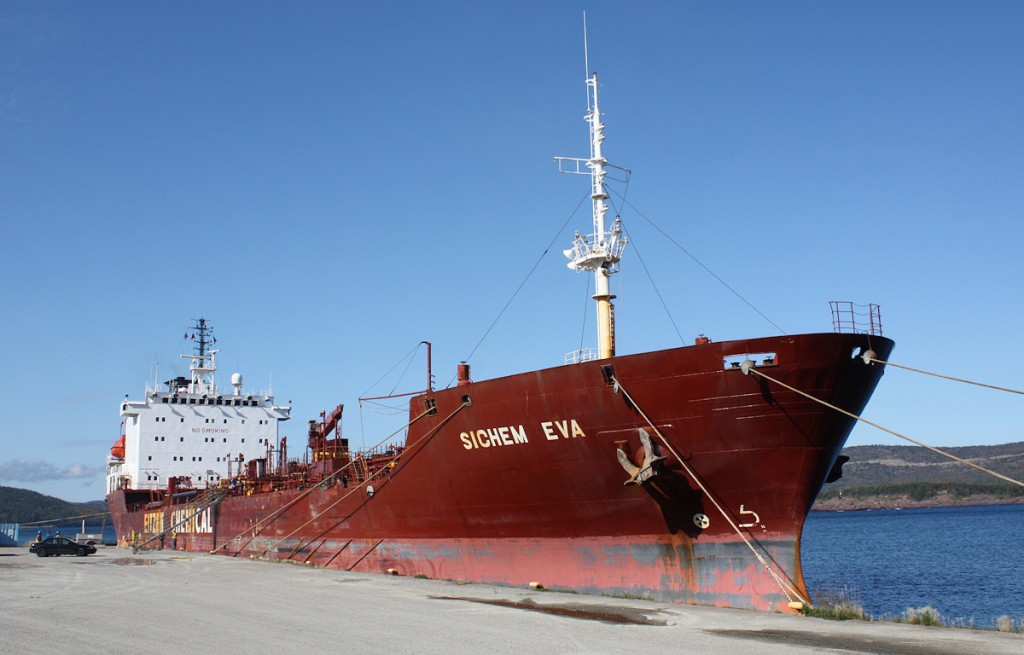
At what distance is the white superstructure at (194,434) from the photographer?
34562 millimetres

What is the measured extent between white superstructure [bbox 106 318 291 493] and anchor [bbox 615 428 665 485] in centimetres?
2447

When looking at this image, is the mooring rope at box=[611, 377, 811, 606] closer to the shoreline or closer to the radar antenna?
the radar antenna

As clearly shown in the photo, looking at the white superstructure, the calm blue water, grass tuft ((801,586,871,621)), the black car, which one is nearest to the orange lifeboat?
the white superstructure

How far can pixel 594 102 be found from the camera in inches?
672

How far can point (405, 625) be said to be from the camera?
11195 mm

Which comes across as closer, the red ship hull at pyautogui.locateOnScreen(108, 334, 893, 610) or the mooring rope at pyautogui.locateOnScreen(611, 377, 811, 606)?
the mooring rope at pyautogui.locateOnScreen(611, 377, 811, 606)

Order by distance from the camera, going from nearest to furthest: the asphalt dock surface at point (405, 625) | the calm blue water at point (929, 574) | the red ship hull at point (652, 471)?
the asphalt dock surface at point (405, 625) → the red ship hull at point (652, 471) → the calm blue water at point (929, 574)

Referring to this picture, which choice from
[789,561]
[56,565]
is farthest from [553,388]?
[56,565]

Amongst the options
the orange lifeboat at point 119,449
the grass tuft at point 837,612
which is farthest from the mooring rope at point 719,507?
the orange lifeboat at point 119,449

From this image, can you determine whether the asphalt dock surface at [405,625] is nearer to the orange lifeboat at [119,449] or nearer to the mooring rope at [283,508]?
the mooring rope at [283,508]

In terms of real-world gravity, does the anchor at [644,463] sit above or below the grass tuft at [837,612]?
above

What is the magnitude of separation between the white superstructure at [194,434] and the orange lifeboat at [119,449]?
182 inches

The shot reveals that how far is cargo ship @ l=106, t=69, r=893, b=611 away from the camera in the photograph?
42.3 ft

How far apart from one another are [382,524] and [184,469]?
19.7 m
